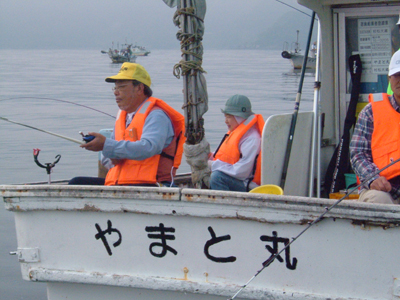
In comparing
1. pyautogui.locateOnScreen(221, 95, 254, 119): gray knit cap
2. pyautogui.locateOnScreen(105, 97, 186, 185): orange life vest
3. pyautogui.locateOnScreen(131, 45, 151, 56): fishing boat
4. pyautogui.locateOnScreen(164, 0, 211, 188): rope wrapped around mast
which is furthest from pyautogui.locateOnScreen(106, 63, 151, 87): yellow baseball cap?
pyautogui.locateOnScreen(131, 45, 151, 56): fishing boat

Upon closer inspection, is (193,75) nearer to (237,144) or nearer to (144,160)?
(237,144)

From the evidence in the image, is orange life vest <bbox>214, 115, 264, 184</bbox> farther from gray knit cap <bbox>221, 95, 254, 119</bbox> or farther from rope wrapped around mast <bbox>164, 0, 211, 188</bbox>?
rope wrapped around mast <bbox>164, 0, 211, 188</bbox>

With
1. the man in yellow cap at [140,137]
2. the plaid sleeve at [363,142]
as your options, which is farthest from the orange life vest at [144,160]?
the plaid sleeve at [363,142]

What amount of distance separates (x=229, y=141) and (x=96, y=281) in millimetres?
1745

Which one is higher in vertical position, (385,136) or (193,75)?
(193,75)

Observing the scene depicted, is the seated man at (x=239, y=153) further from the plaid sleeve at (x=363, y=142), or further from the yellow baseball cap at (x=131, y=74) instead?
the plaid sleeve at (x=363, y=142)

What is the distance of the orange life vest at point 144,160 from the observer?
4.12 meters

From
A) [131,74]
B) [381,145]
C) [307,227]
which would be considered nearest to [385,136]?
[381,145]

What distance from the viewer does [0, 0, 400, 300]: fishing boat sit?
10.2ft

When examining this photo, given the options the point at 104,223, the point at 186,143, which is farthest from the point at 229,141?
the point at 104,223

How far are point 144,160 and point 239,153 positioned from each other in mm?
1000

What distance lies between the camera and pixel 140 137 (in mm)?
4152

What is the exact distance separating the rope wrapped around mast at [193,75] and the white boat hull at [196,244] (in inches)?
51.6

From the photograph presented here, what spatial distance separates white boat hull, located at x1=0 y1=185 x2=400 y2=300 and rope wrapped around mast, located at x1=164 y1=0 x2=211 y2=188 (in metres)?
1.31
